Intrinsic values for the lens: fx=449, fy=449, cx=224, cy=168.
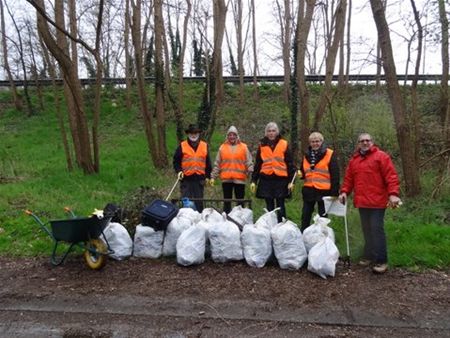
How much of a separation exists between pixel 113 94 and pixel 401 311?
2107cm

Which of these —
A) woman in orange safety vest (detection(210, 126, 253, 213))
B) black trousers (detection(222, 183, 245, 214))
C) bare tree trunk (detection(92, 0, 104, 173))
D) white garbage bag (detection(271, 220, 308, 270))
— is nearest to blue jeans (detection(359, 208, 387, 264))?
white garbage bag (detection(271, 220, 308, 270))

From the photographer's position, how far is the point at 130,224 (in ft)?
21.3

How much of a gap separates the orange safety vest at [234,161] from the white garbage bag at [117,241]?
1.80m

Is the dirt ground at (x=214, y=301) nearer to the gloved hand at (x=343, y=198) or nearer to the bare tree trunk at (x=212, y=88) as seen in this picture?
the gloved hand at (x=343, y=198)

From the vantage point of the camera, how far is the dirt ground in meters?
3.96

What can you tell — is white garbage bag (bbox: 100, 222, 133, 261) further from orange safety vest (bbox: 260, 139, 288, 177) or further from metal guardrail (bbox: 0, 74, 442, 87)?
metal guardrail (bbox: 0, 74, 442, 87)

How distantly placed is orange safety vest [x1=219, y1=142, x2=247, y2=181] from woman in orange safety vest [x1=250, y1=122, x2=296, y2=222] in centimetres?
36

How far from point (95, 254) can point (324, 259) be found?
2774 millimetres

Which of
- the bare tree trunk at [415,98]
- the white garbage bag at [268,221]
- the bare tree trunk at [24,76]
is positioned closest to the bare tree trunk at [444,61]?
the bare tree trunk at [415,98]

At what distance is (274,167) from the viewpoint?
6301 millimetres

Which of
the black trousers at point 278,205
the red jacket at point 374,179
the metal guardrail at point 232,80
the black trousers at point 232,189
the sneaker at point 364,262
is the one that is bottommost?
the sneaker at point 364,262

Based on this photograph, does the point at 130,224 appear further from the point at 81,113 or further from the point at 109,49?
the point at 109,49

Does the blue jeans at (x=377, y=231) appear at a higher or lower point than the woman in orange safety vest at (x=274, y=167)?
lower

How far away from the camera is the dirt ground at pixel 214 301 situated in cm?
396
